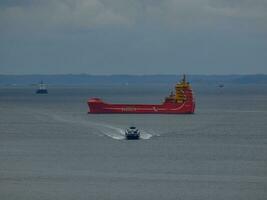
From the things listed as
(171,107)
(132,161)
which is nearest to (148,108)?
(171,107)

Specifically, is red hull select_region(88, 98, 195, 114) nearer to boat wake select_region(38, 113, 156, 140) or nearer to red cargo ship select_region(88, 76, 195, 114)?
red cargo ship select_region(88, 76, 195, 114)

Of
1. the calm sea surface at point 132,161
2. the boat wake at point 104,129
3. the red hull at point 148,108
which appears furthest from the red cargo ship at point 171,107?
the calm sea surface at point 132,161

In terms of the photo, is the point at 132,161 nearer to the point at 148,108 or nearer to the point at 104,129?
the point at 104,129

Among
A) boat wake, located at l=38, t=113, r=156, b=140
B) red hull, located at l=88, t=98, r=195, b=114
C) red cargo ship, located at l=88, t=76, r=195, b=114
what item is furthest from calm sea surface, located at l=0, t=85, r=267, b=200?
red hull, located at l=88, t=98, r=195, b=114

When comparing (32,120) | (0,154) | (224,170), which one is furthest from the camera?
(32,120)

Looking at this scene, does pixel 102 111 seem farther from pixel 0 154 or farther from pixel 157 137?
pixel 0 154

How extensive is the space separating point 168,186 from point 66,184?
5.41 meters

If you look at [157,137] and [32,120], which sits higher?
[32,120]

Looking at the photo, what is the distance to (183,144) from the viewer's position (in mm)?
71625

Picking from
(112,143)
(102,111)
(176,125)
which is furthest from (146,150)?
(102,111)

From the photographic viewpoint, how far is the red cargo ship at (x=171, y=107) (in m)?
116

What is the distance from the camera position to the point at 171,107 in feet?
391

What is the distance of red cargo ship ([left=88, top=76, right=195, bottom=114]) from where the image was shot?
116125mm

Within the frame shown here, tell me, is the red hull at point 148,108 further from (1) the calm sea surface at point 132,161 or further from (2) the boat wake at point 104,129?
(1) the calm sea surface at point 132,161
